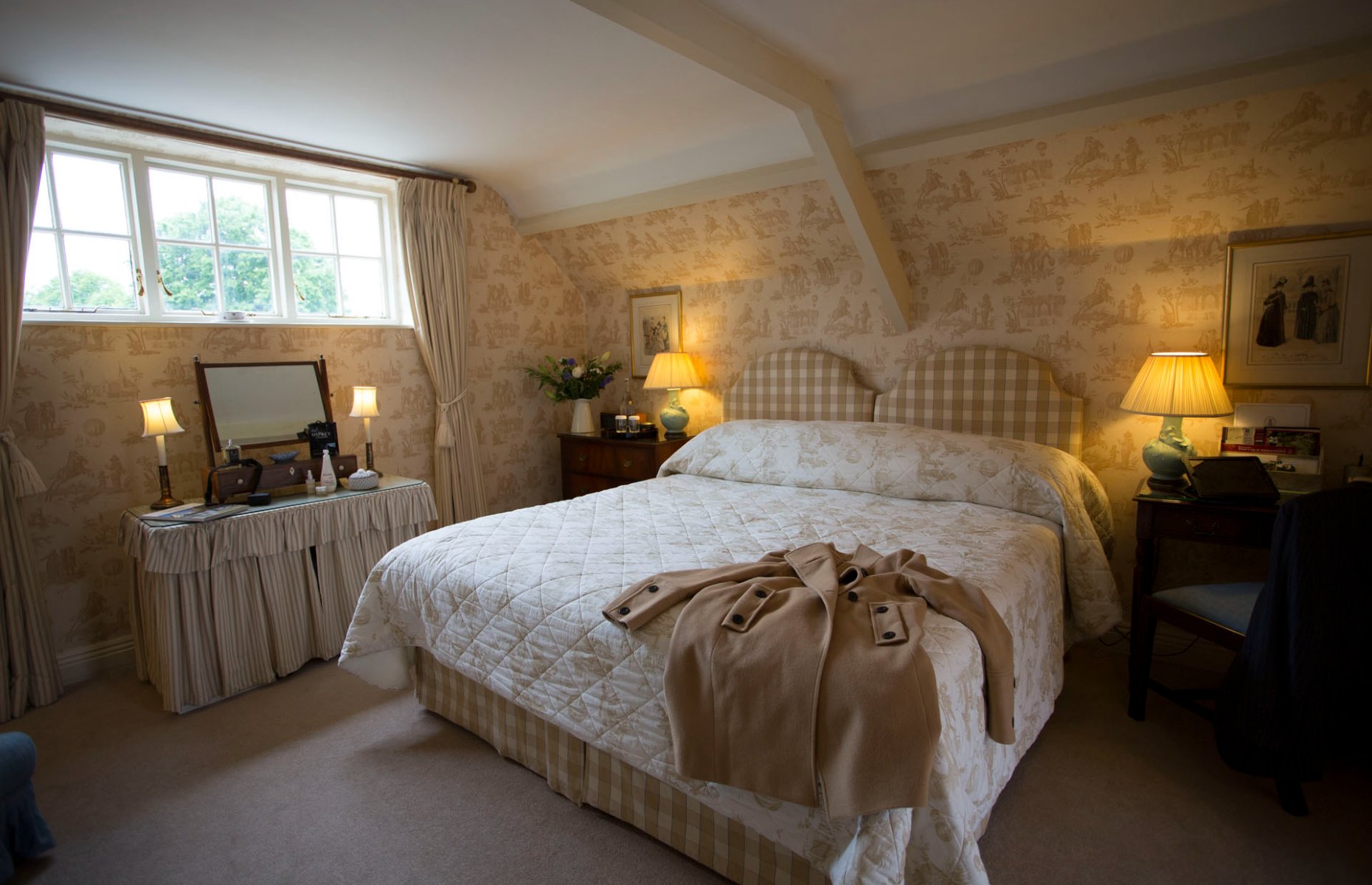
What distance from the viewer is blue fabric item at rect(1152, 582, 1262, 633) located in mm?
2064

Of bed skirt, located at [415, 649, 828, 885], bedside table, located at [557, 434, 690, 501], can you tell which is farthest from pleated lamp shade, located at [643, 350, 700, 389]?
bed skirt, located at [415, 649, 828, 885]

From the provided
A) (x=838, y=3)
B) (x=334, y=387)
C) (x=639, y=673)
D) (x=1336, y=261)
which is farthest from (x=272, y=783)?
(x=1336, y=261)

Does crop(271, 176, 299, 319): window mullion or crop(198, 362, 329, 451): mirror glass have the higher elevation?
crop(271, 176, 299, 319): window mullion

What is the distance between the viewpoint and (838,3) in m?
1.99

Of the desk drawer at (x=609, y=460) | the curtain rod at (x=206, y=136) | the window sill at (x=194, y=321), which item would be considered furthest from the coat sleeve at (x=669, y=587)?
the curtain rod at (x=206, y=136)

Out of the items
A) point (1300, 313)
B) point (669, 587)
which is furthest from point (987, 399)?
point (669, 587)

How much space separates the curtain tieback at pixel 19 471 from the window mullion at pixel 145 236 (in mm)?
744

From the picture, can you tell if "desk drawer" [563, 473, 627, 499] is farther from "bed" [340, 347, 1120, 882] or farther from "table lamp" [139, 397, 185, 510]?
"table lamp" [139, 397, 185, 510]

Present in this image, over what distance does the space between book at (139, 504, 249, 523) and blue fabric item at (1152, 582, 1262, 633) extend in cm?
350

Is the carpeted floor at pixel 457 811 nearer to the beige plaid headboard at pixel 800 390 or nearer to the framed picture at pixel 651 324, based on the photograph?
the beige plaid headboard at pixel 800 390

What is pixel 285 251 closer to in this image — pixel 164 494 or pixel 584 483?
pixel 164 494

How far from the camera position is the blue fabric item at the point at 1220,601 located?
81.3 inches

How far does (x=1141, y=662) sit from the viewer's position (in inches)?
91.8

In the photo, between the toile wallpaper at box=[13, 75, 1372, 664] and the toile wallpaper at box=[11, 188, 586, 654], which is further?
the toile wallpaper at box=[11, 188, 586, 654]
